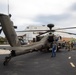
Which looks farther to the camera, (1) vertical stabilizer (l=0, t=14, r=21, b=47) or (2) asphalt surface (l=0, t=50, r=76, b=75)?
(1) vertical stabilizer (l=0, t=14, r=21, b=47)

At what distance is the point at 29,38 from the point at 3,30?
54875 mm

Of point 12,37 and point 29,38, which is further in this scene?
point 29,38

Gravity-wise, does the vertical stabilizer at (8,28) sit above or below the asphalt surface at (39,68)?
above

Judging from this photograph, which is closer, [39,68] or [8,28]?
[39,68]

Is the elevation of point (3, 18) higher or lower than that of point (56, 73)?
higher

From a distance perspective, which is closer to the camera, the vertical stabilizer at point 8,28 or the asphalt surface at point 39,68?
the asphalt surface at point 39,68

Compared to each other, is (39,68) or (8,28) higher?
(8,28)

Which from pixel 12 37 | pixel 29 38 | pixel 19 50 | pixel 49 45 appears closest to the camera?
pixel 19 50

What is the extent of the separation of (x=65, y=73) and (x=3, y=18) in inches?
245

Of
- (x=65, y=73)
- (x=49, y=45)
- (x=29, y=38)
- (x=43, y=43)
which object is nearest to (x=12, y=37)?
(x=65, y=73)

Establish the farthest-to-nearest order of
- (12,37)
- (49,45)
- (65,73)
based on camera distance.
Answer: (49,45)
(12,37)
(65,73)

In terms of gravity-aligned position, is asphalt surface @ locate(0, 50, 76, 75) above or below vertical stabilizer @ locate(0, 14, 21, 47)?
below

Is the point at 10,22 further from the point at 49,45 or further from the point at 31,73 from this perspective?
the point at 49,45

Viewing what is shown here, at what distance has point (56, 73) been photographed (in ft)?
35.9
